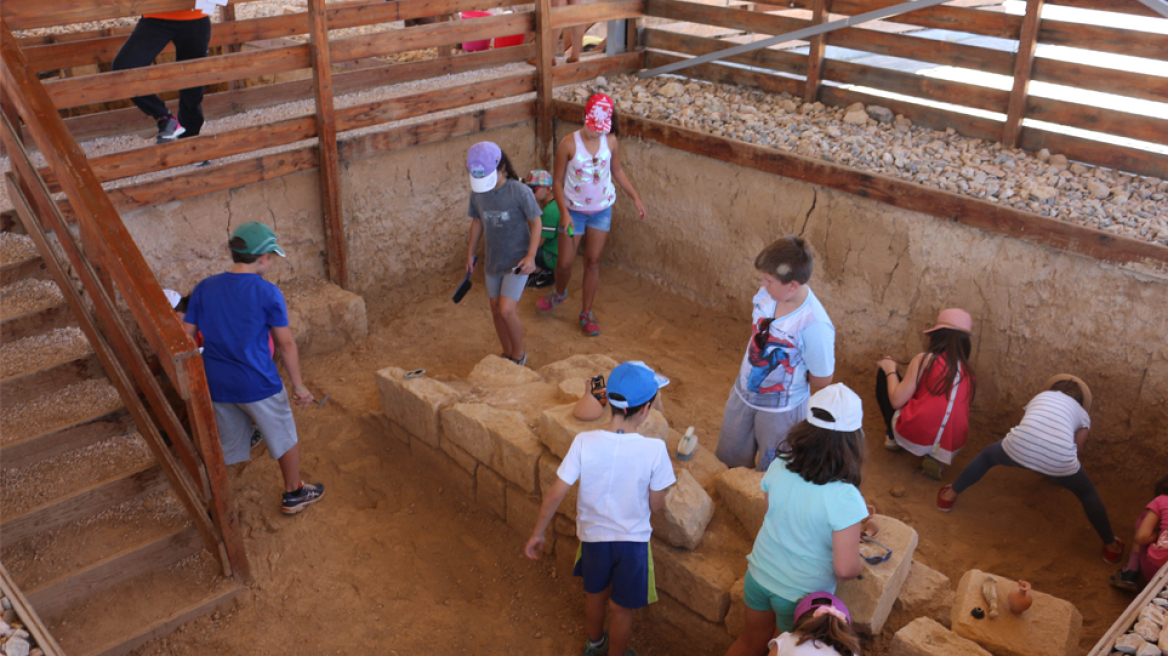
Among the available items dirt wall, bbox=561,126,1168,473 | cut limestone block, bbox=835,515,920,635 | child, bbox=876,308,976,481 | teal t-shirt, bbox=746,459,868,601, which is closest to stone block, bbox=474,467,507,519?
teal t-shirt, bbox=746,459,868,601

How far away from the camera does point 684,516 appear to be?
12.1ft

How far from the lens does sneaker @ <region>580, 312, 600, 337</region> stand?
6660 mm

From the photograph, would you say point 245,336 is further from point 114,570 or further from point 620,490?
point 620,490

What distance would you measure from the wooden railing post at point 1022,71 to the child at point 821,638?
15.1 feet

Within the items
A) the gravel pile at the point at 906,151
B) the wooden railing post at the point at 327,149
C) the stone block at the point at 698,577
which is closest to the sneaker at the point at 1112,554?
the gravel pile at the point at 906,151

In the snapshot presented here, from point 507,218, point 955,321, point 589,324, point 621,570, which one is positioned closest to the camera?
point 621,570

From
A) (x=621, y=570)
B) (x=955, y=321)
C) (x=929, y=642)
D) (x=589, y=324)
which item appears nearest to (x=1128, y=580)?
(x=955, y=321)

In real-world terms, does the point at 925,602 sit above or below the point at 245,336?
below

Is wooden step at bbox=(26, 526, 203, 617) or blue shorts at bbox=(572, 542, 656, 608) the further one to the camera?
wooden step at bbox=(26, 526, 203, 617)

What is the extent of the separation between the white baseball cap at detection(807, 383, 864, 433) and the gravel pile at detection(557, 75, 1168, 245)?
3.03m

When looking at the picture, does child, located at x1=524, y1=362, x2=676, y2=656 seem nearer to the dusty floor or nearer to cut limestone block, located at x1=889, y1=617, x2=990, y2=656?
the dusty floor

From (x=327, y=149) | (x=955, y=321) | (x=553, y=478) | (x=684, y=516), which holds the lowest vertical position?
(x=553, y=478)

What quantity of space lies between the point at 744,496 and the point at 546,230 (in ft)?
12.1

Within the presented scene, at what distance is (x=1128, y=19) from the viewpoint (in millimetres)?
9891
